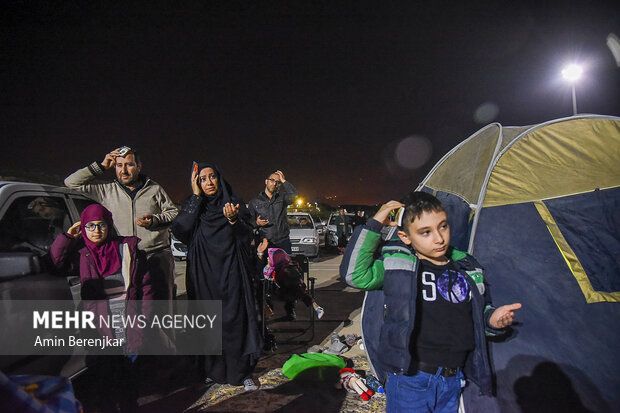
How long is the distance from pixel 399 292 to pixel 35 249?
10.9ft

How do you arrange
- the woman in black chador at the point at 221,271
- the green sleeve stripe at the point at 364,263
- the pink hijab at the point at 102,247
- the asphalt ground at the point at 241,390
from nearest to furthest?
the green sleeve stripe at the point at 364,263
the pink hijab at the point at 102,247
the asphalt ground at the point at 241,390
the woman in black chador at the point at 221,271

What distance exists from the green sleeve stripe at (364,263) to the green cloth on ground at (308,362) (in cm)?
228

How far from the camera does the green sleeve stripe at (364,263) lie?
6.17 feet

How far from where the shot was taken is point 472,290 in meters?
1.86

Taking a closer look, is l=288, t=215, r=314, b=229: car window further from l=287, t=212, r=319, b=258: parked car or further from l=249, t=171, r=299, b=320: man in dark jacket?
l=249, t=171, r=299, b=320: man in dark jacket

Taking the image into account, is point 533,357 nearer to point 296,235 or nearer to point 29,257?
point 29,257

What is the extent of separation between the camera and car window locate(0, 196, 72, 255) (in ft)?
8.95

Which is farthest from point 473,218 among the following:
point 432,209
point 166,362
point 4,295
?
point 166,362

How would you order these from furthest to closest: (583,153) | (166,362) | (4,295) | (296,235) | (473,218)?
(296,235) → (166,362) → (473,218) → (583,153) → (4,295)

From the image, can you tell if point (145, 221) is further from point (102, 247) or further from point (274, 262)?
point (274, 262)

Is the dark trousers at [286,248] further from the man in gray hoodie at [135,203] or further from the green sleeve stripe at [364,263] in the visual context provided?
the green sleeve stripe at [364,263]

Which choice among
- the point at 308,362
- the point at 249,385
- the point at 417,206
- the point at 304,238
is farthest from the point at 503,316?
the point at 304,238

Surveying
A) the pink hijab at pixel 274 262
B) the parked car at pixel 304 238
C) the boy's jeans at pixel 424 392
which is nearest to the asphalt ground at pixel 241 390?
the pink hijab at pixel 274 262

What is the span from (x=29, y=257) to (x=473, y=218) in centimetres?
322
